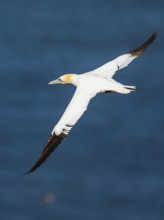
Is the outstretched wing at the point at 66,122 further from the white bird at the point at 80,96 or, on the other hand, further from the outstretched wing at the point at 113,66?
the outstretched wing at the point at 113,66

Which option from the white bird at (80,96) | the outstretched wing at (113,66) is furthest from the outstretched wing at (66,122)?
the outstretched wing at (113,66)

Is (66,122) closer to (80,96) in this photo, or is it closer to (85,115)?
(80,96)

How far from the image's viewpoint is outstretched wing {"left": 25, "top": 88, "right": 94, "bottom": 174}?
1947cm

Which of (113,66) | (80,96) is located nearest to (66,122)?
(80,96)

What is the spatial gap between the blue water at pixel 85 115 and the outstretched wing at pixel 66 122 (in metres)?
3.52

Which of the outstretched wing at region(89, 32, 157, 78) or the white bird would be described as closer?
the white bird

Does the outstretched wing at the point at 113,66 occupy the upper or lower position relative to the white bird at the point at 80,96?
upper

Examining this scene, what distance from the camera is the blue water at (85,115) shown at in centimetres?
2336

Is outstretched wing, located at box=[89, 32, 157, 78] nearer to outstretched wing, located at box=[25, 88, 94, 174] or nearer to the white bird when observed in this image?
the white bird

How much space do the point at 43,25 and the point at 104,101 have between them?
306 cm

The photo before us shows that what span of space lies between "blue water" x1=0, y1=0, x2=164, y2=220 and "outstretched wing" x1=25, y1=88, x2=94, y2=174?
352cm

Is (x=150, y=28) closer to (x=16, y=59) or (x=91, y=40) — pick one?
(x=91, y=40)

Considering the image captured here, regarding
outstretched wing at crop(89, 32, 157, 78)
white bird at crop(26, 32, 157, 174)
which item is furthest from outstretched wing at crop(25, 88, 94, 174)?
outstretched wing at crop(89, 32, 157, 78)

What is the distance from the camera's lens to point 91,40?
88.0ft
